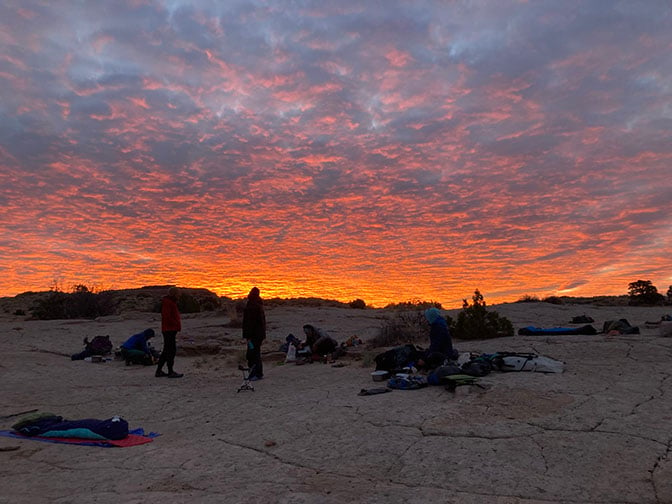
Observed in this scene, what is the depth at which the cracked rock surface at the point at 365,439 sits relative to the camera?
4.18 metres

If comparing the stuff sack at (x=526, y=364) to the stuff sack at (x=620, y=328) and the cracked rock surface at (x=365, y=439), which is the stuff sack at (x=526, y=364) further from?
the stuff sack at (x=620, y=328)

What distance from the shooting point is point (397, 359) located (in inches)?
375

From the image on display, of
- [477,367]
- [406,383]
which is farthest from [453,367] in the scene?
[406,383]

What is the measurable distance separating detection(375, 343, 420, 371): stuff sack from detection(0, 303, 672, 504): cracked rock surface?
1.42ft

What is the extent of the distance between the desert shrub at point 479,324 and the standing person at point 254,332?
641 centimetres

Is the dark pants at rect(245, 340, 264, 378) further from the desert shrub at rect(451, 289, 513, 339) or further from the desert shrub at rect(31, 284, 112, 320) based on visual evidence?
the desert shrub at rect(31, 284, 112, 320)

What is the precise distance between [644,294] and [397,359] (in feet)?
69.6

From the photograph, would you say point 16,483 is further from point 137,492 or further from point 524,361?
point 524,361

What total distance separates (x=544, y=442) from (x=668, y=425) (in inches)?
64.5

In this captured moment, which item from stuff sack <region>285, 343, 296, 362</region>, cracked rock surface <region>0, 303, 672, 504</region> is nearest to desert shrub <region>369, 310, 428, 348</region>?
stuff sack <region>285, 343, 296, 362</region>

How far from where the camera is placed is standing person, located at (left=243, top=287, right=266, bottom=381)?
427 inches

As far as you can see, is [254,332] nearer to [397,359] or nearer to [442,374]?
[397,359]

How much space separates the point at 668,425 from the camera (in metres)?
5.55

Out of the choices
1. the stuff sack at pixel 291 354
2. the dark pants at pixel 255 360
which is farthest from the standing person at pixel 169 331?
the stuff sack at pixel 291 354
